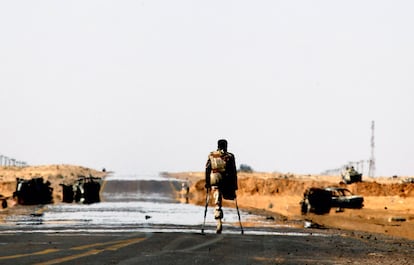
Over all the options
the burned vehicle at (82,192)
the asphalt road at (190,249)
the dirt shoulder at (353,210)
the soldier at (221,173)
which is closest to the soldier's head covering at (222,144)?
the soldier at (221,173)

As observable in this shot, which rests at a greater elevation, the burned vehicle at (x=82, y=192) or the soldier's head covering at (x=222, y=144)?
the soldier's head covering at (x=222, y=144)

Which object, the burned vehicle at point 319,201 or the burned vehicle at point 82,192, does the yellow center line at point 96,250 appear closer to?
the burned vehicle at point 319,201

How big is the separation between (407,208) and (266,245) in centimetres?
3725

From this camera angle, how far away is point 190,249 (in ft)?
60.6

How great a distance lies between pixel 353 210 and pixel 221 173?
80.5 ft

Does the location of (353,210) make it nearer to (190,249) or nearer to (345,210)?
(345,210)

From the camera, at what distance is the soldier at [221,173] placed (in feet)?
80.3

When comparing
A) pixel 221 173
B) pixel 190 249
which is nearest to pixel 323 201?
pixel 221 173

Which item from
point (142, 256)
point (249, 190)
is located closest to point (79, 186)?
point (249, 190)

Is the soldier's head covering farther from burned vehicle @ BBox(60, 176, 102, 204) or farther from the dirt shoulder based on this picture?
burned vehicle @ BBox(60, 176, 102, 204)

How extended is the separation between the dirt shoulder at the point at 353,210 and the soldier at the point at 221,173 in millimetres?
9732

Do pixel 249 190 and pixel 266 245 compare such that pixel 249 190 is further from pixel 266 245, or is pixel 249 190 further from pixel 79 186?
pixel 266 245

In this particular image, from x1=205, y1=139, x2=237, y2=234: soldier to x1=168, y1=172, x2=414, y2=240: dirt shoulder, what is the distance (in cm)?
973

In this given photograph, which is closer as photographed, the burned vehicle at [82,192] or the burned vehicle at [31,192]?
the burned vehicle at [31,192]
